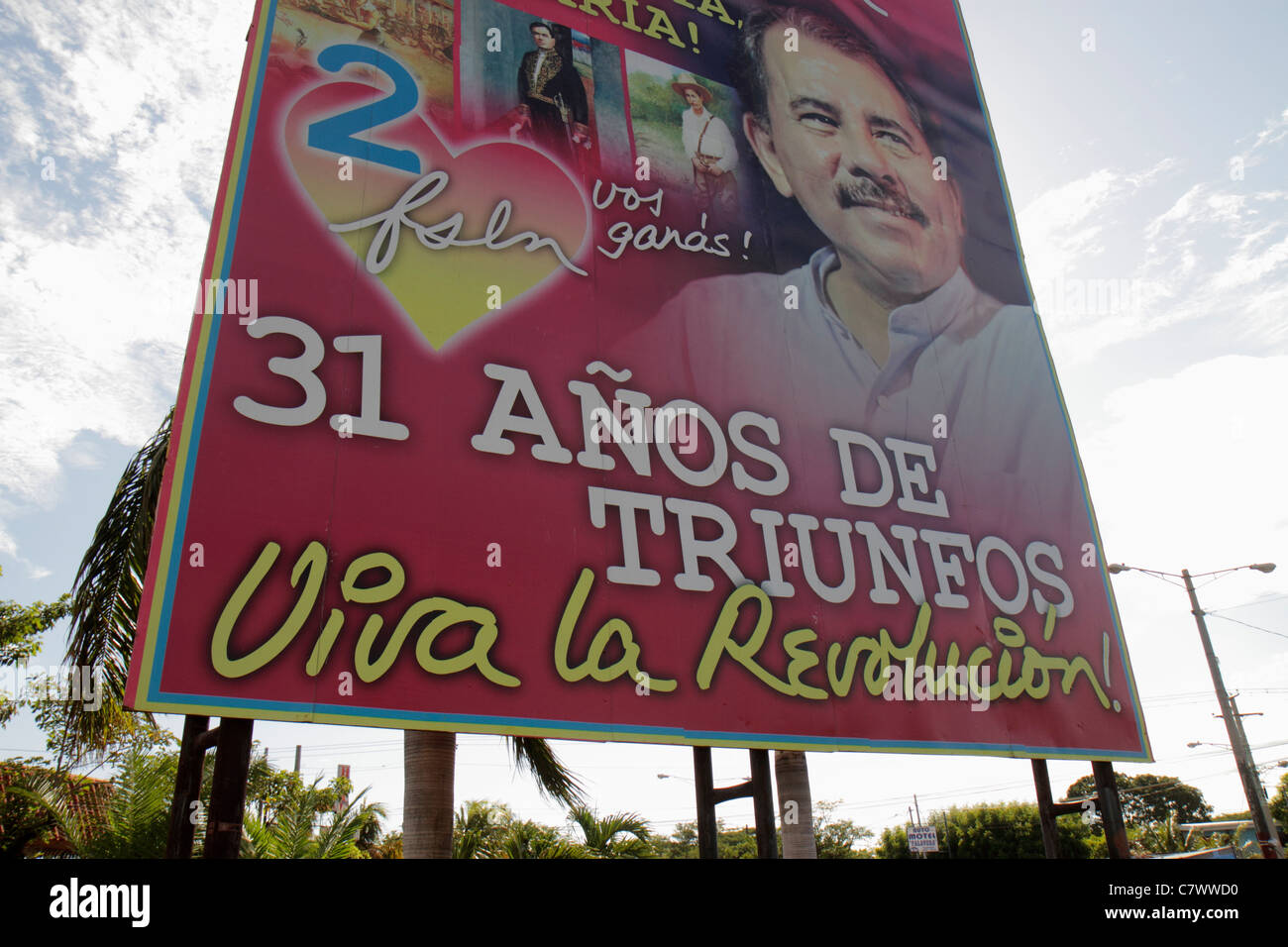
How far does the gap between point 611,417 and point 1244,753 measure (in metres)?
16.9

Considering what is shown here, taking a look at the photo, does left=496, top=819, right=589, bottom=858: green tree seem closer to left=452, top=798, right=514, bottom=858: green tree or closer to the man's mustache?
left=452, top=798, right=514, bottom=858: green tree

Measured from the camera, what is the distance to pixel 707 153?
27.5ft

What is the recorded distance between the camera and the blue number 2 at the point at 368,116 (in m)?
6.45

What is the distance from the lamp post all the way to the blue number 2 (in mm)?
16926

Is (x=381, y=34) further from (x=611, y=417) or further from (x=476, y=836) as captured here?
(x=476, y=836)

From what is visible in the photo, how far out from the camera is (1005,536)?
835cm

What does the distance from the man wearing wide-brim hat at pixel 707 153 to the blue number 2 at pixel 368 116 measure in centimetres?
254

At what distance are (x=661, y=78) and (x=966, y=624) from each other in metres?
5.51

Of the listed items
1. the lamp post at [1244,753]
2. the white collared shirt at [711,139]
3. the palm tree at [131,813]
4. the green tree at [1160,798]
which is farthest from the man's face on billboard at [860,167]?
the green tree at [1160,798]

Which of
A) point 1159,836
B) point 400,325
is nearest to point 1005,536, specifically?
point 400,325

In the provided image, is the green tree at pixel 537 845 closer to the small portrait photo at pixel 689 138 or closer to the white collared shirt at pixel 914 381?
the white collared shirt at pixel 914 381

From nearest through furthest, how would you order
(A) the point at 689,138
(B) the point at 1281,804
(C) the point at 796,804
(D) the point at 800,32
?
1. (C) the point at 796,804
2. (A) the point at 689,138
3. (D) the point at 800,32
4. (B) the point at 1281,804

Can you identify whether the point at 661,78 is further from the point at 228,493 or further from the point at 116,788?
the point at 116,788

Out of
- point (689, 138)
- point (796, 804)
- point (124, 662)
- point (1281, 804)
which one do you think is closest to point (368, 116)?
point (689, 138)
